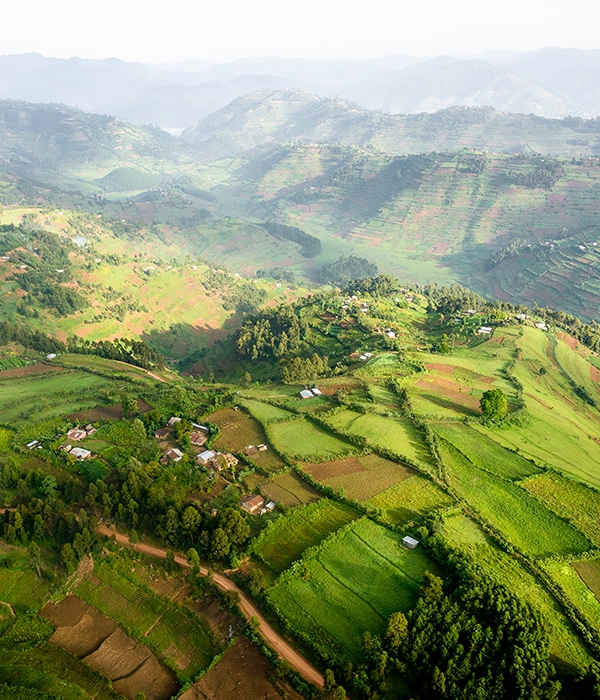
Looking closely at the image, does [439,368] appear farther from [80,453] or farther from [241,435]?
[80,453]

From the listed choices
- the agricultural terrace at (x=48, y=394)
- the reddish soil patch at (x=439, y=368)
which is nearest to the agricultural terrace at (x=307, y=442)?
the reddish soil patch at (x=439, y=368)

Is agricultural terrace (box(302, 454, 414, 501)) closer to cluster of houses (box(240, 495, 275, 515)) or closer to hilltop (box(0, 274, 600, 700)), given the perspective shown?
hilltop (box(0, 274, 600, 700))

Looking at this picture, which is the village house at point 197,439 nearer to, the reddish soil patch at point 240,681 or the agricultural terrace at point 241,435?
the agricultural terrace at point 241,435

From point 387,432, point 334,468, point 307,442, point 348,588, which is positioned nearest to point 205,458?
point 307,442

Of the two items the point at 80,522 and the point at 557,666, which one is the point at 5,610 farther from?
the point at 557,666

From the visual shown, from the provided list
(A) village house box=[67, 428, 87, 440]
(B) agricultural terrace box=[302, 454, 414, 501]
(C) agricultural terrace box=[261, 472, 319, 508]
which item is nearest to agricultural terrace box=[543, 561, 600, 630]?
(B) agricultural terrace box=[302, 454, 414, 501]

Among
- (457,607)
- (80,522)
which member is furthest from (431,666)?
(80,522)
